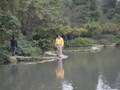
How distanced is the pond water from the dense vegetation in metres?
3.40

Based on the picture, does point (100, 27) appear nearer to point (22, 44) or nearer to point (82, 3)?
point (82, 3)

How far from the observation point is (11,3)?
22.6 meters

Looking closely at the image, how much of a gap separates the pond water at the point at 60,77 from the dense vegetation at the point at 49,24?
3401 millimetres

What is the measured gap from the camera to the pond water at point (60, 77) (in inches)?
502

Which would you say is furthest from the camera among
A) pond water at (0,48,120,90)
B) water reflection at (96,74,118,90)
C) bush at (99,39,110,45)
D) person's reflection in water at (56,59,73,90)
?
bush at (99,39,110,45)

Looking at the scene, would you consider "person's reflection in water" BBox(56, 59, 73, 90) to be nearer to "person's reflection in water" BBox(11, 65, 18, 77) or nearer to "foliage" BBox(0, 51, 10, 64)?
"person's reflection in water" BBox(11, 65, 18, 77)

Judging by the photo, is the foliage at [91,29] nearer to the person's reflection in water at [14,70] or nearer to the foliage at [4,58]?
the foliage at [4,58]

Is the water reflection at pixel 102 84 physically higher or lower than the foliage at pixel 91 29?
lower

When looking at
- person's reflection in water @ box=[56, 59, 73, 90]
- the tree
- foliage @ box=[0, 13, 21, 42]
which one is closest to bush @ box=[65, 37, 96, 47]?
the tree

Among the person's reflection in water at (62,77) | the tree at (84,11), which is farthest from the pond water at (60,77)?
the tree at (84,11)

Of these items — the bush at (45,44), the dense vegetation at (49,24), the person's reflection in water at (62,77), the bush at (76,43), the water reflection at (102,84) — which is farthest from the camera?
the bush at (76,43)

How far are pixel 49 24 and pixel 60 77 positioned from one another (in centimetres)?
1700

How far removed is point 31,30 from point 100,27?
13412 mm

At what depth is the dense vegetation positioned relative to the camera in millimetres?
21938
